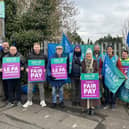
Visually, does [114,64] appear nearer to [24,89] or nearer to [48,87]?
[48,87]

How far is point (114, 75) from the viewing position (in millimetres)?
4855

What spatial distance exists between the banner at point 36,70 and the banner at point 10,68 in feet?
1.26

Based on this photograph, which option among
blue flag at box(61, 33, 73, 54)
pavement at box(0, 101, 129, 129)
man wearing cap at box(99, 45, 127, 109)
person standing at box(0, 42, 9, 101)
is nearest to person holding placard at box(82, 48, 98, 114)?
pavement at box(0, 101, 129, 129)

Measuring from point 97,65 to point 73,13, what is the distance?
966cm

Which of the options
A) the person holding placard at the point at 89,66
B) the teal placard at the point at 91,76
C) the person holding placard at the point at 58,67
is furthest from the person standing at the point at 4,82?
the teal placard at the point at 91,76

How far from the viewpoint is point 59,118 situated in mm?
4309

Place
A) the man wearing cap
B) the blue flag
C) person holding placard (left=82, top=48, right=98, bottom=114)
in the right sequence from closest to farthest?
person holding placard (left=82, top=48, right=98, bottom=114), the man wearing cap, the blue flag

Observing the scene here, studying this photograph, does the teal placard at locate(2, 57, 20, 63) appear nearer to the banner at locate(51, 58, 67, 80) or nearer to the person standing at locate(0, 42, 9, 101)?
the person standing at locate(0, 42, 9, 101)

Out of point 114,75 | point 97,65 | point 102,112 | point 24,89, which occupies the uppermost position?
point 97,65

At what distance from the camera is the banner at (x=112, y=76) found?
482 cm

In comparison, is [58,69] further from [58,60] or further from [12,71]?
[12,71]

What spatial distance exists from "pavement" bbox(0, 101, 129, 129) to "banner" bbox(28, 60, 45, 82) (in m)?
0.86

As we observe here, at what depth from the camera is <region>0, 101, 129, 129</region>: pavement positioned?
12.8ft

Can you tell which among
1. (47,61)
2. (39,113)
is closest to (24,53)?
(47,61)
